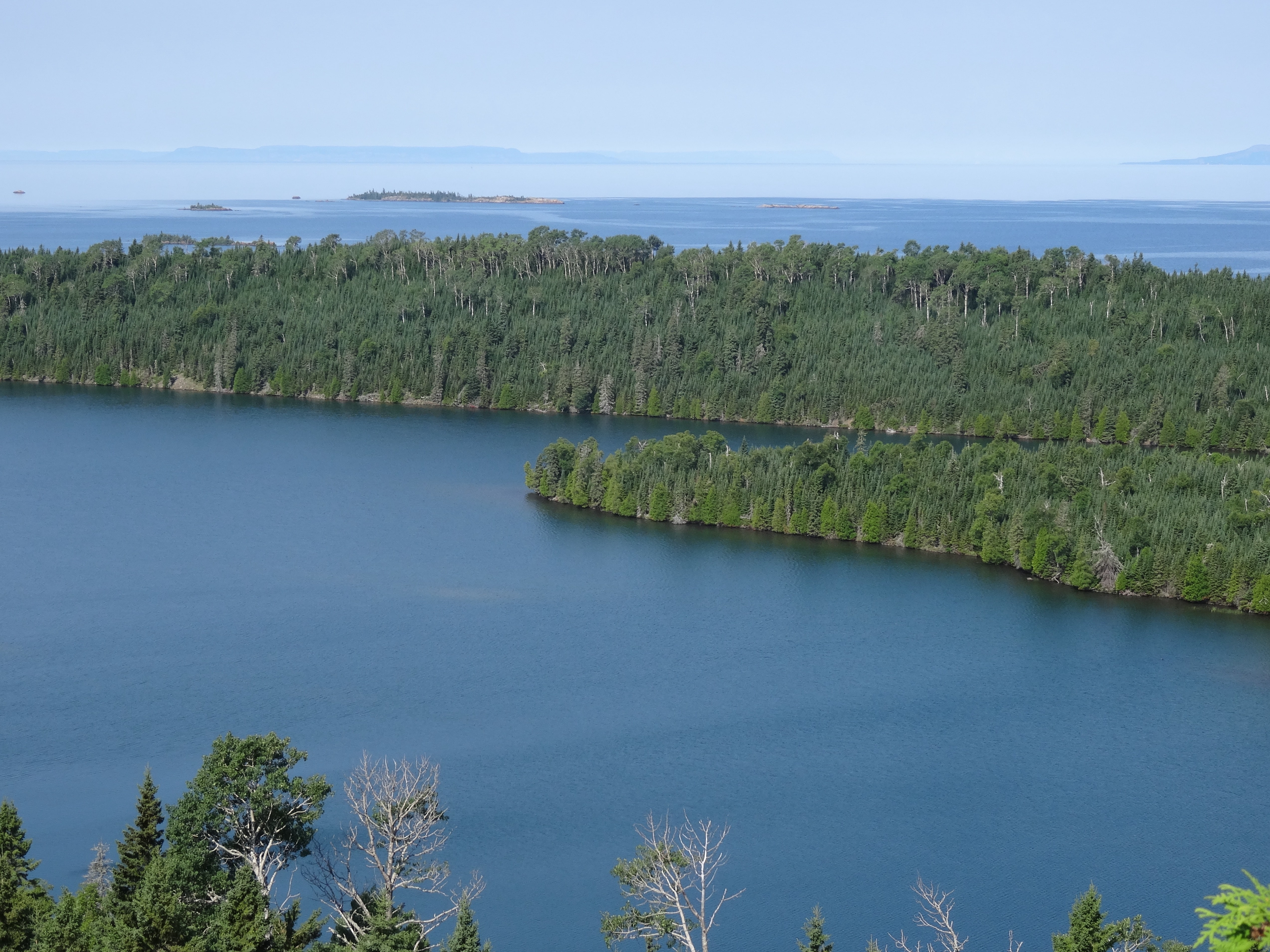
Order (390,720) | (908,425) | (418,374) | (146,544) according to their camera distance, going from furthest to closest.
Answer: (418,374) < (908,425) < (146,544) < (390,720)

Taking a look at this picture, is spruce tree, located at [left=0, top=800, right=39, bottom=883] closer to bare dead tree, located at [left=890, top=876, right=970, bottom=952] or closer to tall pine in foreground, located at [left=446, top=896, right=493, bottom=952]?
tall pine in foreground, located at [left=446, top=896, right=493, bottom=952]

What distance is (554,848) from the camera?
48.0 m

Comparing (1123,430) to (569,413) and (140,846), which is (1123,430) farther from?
(140,846)

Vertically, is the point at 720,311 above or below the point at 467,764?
above

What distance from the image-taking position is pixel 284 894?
148 ft

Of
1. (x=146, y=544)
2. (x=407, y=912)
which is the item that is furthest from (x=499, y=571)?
(x=407, y=912)

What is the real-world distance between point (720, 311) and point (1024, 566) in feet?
232

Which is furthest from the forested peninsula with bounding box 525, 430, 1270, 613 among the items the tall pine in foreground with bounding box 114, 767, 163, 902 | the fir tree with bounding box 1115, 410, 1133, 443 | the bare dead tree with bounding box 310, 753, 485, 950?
the tall pine in foreground with bounding box 114, 767, 163, 902

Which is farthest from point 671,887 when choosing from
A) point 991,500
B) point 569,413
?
point 569,413

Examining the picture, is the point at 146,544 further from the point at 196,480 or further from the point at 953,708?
the point at 953,708

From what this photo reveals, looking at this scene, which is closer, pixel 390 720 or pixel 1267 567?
pixel 390 720

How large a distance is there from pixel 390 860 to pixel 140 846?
6867 millimetres

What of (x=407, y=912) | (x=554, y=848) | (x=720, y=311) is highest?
(x=720, y=311)

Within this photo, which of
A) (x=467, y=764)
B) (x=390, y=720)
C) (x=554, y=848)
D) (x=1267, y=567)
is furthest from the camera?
(x=1267, y=567)
